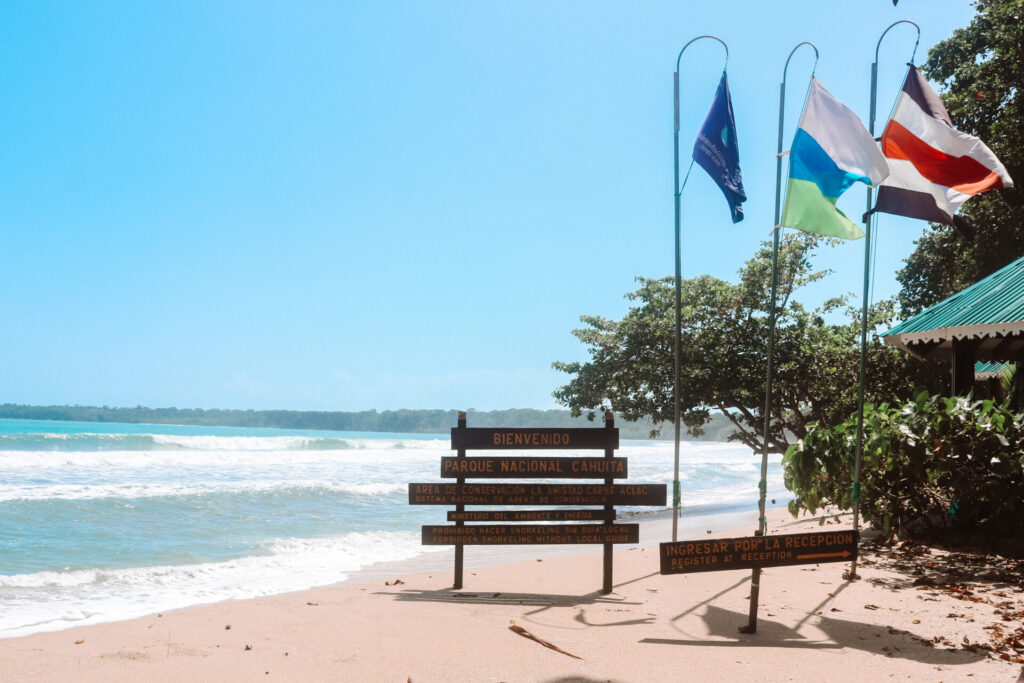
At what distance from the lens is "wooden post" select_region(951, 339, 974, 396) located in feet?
36.0

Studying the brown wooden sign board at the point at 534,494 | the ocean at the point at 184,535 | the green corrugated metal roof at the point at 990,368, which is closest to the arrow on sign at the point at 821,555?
the brown wooden sign board at the point at 534,494

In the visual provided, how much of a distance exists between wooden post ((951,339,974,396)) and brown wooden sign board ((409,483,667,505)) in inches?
233

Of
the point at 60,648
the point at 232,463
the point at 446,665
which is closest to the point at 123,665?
the point at 60,648

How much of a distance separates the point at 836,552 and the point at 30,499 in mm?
16237

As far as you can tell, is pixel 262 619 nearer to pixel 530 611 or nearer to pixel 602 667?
pixel 530 611

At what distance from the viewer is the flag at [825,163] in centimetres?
754

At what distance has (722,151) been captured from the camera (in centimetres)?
834

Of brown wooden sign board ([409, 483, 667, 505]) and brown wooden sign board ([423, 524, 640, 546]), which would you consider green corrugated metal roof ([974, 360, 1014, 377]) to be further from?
brown wooden sign board ([423, 524, 640, 546])

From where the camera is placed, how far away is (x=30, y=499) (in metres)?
16.0

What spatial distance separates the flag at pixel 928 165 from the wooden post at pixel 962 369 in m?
3.72

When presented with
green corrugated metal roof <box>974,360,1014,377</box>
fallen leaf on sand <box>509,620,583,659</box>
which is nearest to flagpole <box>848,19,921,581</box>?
fallen leaf on sand <box>509,620,583,659</box>

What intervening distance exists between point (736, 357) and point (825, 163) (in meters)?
11.5

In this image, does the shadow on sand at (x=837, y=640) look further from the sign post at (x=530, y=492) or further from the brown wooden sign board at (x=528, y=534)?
the sign post at (x=530, y=492)

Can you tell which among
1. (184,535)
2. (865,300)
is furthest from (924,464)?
(184,535)
